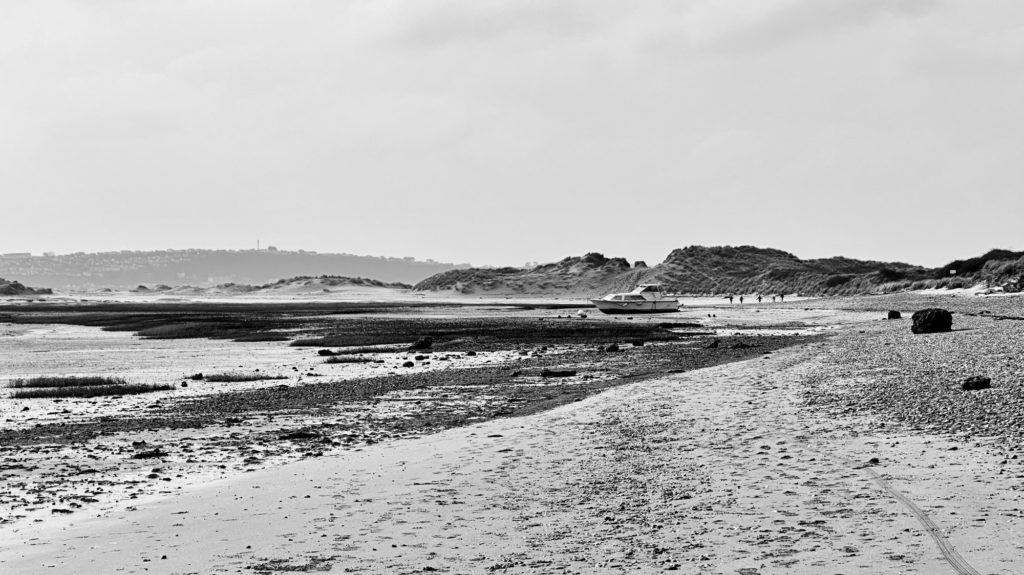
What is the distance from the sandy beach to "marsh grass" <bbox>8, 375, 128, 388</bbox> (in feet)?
43.3

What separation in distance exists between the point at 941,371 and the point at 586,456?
10368 millimetres

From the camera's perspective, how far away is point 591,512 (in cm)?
984

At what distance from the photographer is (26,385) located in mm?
25078

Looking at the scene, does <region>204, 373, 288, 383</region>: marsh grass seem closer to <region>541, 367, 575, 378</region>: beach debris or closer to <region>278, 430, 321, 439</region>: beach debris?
<region>541, 367, 575, 378</region>: beach debris

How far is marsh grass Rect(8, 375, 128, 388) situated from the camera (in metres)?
24.9

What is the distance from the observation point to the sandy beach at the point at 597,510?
322 inches

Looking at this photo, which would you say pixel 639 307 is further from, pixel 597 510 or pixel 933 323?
pixel 597 510

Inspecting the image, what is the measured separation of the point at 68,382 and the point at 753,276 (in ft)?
477

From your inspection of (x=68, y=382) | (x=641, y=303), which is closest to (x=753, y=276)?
(x=641, y=303)

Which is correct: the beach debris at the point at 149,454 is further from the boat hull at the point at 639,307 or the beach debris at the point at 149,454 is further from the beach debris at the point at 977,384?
the boat hull at the point at 639,307

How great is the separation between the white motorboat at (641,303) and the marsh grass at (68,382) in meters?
55.9

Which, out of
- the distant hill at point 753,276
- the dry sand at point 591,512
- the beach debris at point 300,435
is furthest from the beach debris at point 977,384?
the distant hill at point 753,276

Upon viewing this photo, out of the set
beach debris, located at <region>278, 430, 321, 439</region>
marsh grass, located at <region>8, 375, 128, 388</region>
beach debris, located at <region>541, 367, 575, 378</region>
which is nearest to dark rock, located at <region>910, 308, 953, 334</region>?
beach debris, located at <region>541, 367, 575, 378</region>

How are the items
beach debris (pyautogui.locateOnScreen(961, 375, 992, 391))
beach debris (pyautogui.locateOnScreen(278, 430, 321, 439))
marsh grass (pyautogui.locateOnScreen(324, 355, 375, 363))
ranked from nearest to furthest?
beach debris (pyautogui.locateOnScreen(278, 430, 321, 439)), beach debris (pyautogui.locateOnScreen(961, 375, 992, 391)), marsh grass (pyautogui.locateOnScreen(324, 355, 375, 363))
